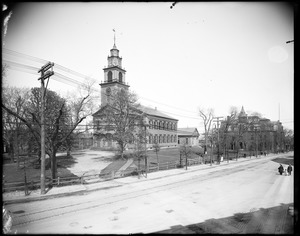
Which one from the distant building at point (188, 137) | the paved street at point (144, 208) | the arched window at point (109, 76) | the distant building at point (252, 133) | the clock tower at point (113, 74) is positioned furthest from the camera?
the distant building at point (188, 137)

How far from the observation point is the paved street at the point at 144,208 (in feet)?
30.7

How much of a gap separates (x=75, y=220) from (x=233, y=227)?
908 cm

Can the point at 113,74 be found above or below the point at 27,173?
above

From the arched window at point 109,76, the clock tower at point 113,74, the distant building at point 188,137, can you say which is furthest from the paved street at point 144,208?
the distant building at point 188,137

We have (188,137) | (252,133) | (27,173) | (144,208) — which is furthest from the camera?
(188,137)

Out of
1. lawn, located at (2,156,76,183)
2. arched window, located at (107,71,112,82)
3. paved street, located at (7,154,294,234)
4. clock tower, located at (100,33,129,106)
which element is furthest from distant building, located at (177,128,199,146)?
paved street, located at (7,154,294,234)

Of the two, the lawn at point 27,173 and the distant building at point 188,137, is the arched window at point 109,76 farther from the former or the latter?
the distant building at point 188,137

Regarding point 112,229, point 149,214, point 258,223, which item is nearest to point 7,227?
point 112,229

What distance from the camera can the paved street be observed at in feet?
30.7

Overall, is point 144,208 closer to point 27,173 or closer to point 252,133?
point 27,173

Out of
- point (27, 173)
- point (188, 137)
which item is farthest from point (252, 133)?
point (27, 173)

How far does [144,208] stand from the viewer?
1191 centimetres

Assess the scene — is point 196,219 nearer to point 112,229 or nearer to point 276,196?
point 112,229

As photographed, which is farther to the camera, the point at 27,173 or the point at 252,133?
the point at 252,133
